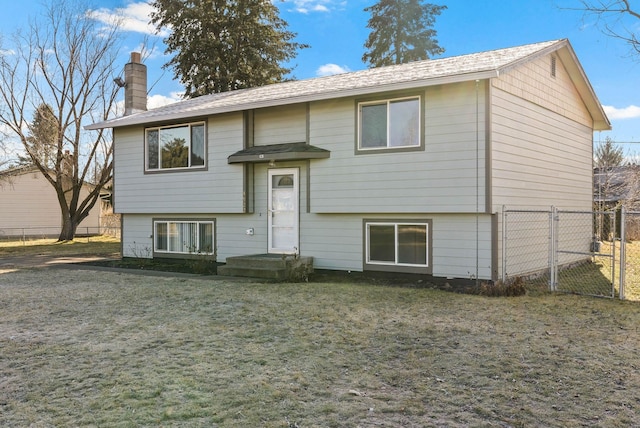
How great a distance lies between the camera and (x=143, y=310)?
6.89 metres

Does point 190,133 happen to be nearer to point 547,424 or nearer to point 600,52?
point 547,424

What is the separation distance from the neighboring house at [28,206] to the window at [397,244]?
874 inches

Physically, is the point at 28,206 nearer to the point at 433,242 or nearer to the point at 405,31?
the point at 405,31

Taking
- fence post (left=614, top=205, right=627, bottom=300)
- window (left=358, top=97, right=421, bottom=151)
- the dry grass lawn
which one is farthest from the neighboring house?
fence post (left=614, top=205, right=627, bottom=300)

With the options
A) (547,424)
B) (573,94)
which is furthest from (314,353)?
(573,94)

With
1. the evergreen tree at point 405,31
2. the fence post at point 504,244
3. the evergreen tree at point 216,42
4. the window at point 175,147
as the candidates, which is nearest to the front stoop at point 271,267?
the window at point 175,147

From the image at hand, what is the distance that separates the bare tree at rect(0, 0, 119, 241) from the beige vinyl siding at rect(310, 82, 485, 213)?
16019 millimetres

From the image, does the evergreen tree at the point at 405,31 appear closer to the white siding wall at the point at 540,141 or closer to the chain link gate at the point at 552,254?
the white siding wall at the point at 540,141

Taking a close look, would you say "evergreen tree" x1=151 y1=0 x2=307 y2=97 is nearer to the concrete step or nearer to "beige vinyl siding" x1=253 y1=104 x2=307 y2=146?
"beige vinyl siding" x1=253 y1=104 x2=307 y2=146

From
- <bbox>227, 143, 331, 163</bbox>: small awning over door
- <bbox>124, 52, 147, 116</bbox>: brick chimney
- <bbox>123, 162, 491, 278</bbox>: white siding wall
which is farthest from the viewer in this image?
<bbox>124, 52, 147, 116</bbox>: brick chimney

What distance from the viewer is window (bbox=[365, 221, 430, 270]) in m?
9.63

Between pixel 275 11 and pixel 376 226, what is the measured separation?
70.8 ft

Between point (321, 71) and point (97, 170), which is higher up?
point (321, 71)

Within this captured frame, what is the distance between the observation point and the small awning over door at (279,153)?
10.4m
